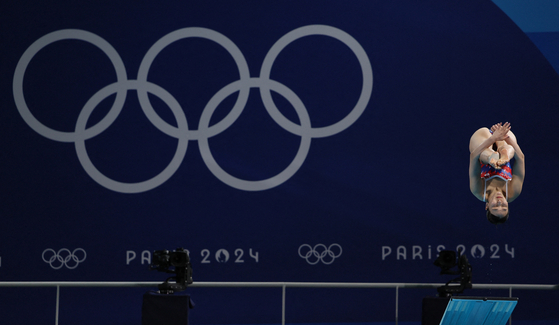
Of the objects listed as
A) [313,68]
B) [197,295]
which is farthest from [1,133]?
[313,68]

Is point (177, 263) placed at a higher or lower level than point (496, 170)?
lower

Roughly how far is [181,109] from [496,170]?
443cm

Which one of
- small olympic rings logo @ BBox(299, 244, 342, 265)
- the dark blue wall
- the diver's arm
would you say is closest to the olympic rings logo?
the dark blue wall

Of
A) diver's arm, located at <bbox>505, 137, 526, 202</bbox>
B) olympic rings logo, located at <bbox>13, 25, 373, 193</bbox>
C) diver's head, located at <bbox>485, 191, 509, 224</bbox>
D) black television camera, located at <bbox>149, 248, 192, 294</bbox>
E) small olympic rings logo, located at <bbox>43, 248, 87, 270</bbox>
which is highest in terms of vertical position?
olympic rings logo, located at <bbox>13, 25, 373, 193</bbox>

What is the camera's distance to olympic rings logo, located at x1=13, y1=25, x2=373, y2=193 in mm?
8547

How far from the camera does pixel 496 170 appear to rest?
669 centimetres

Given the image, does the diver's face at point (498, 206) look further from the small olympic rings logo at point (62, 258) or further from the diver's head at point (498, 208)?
the small olympic rings logo at point (62, 258)

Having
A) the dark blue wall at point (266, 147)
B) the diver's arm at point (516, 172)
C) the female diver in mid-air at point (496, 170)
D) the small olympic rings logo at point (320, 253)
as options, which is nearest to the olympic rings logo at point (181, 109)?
the dark blue wall at point (266, 147)

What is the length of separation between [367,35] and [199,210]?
3.57 meters

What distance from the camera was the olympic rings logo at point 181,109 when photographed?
336 inches

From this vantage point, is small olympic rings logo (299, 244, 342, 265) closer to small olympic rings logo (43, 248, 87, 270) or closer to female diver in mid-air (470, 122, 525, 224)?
female diver in mid-air (470, 122, 525, 224)

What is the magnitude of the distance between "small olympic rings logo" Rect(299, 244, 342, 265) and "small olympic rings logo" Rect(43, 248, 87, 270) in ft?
10.3

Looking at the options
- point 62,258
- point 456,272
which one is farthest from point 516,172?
point 62,258

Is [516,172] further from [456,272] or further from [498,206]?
[456,272]
